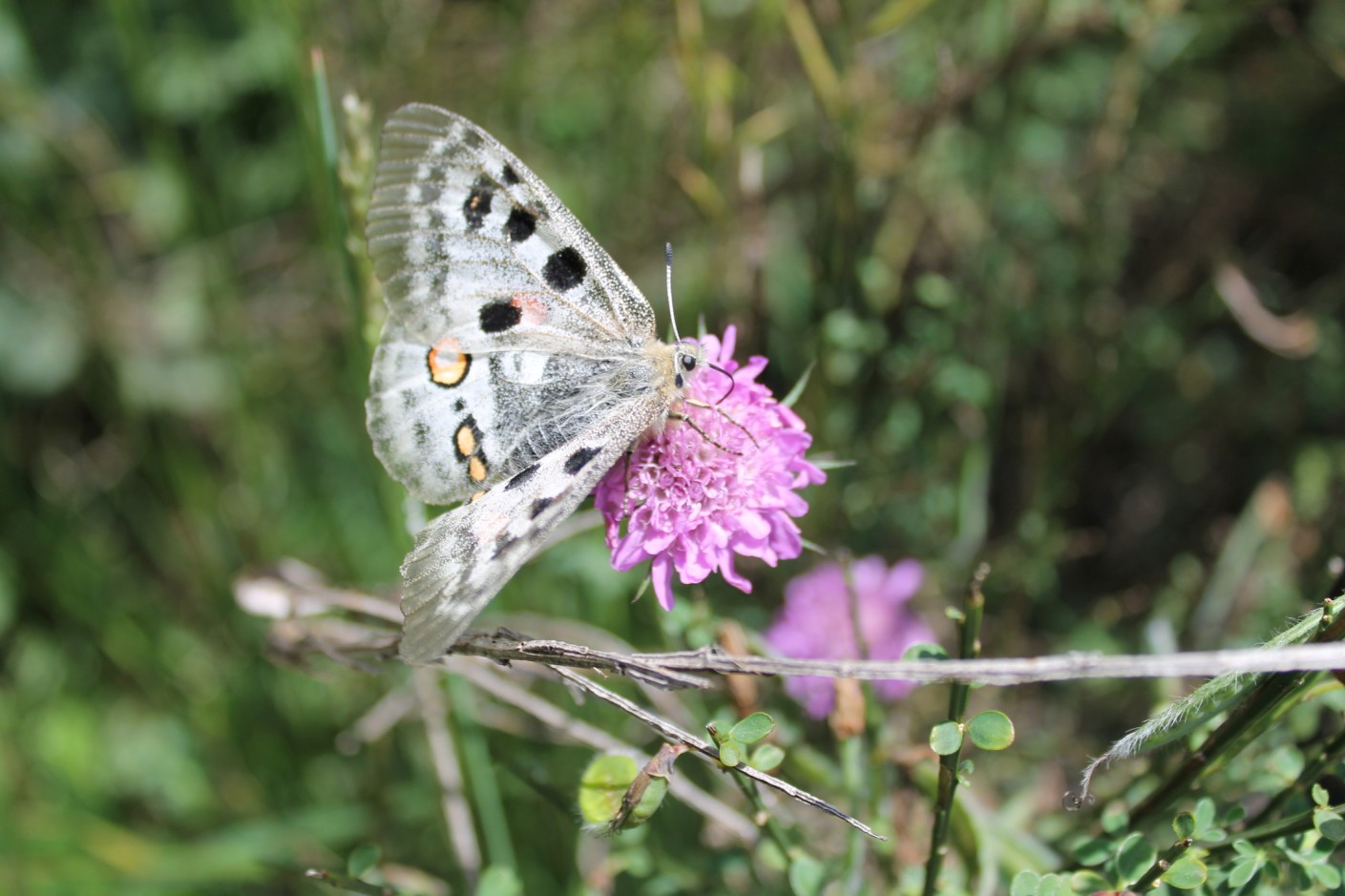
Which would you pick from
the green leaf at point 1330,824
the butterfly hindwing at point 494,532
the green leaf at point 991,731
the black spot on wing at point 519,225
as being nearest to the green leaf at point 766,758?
the green leaf at point 991,731

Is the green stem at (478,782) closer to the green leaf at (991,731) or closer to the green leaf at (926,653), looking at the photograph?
the green leaf at (926,653)

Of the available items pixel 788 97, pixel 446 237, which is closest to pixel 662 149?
pixel 788 97

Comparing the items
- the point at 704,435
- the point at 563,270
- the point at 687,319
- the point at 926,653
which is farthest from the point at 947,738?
the point at 687,319

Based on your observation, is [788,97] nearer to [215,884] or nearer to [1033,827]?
[1033,827]

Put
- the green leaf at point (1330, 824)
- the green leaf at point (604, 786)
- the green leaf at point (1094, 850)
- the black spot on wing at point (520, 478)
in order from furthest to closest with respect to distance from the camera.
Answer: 1. the black spot on wing at point (520, 478)
2. the green leaf at point (1094, 850)
3. the green leaf at point (604, 786)
4. the green leaf at point (1330, 824)

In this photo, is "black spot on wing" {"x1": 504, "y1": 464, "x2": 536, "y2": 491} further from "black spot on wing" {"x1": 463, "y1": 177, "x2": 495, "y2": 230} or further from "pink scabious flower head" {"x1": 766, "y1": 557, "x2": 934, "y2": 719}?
"pink scabious flower head" {"x1": 766, "y1": 557, "x2": 934, "y2": 719}
